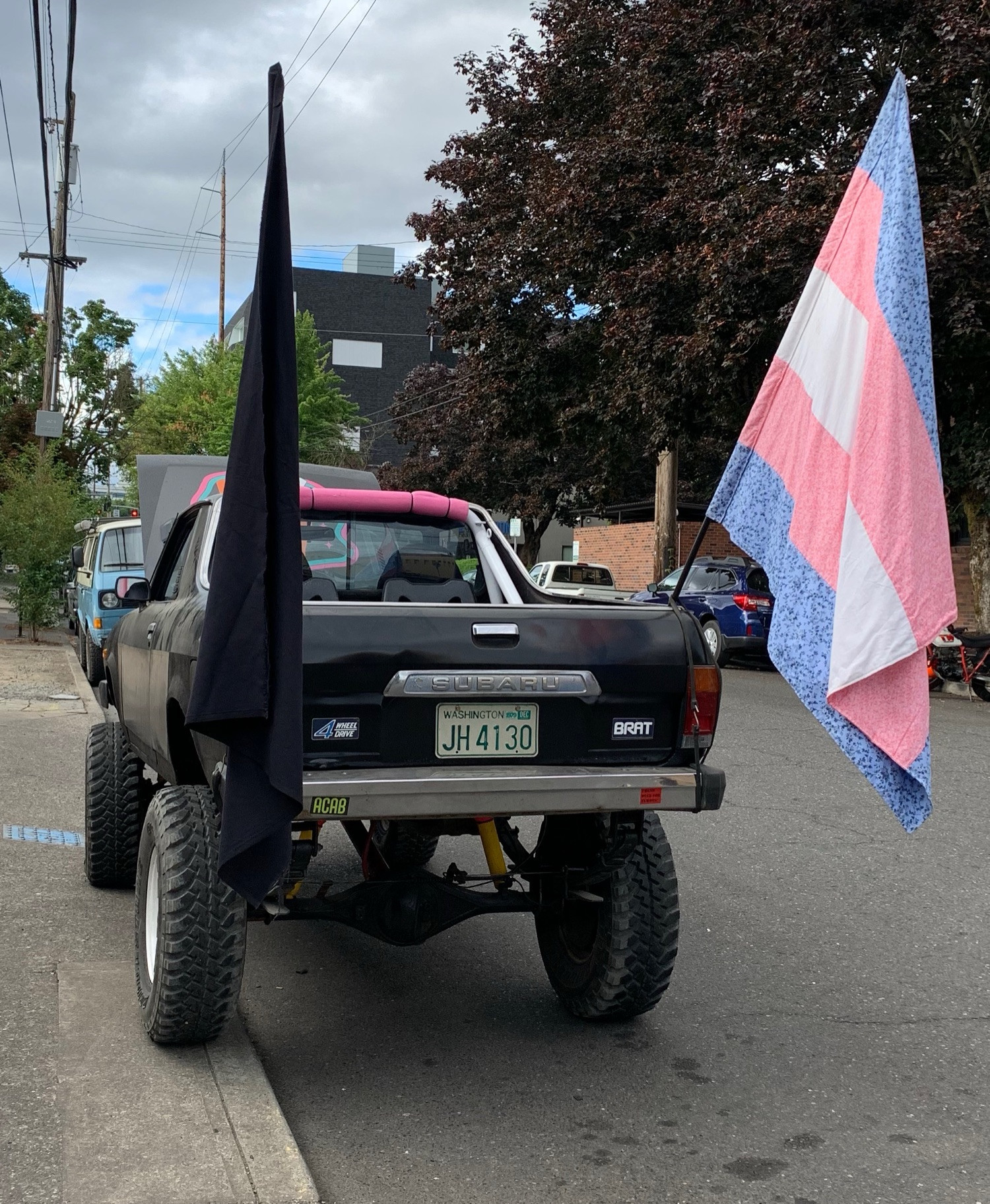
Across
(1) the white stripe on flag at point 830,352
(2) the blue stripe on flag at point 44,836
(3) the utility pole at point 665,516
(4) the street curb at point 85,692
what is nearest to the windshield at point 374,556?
(1) the white stripe on flag at point 830,352

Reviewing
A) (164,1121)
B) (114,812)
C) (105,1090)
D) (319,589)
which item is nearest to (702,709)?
(319,589)

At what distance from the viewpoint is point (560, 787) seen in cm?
416

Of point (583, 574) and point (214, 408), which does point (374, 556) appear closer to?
point (583, 574)

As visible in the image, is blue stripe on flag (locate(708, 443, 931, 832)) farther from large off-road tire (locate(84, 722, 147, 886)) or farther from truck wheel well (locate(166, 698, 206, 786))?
large off-road tire (locate(84, 722, 147, 886))

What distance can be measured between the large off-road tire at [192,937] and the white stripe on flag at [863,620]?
199 centimetres

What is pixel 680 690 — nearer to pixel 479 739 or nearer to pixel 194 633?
pixel 479 739

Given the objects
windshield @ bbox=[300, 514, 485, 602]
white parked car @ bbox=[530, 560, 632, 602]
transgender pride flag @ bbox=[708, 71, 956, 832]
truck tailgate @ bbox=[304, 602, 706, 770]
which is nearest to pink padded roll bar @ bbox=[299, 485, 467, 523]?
windshield @ bbox=[300, 514, 485, 602]

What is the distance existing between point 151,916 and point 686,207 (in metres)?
14.8

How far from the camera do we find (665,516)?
26.8 metres

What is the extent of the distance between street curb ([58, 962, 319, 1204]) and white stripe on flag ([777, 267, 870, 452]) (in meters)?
2.60

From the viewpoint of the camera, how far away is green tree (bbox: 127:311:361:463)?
45.4 m

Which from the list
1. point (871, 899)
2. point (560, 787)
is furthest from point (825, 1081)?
point (871, 899)

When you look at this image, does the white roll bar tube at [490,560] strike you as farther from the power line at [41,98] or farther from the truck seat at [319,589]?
the power line at [41,98]

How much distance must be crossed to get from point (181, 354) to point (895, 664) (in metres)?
50.8
